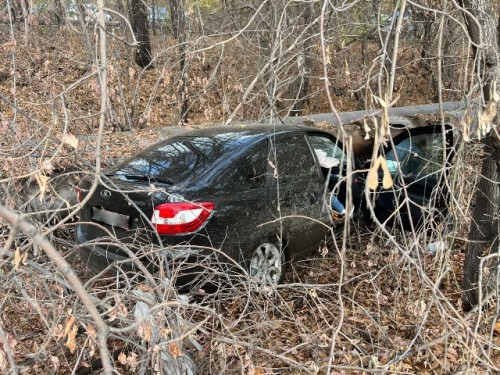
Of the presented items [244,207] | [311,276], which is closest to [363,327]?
[311,276]

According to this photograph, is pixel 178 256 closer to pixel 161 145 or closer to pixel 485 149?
pixel 161 145

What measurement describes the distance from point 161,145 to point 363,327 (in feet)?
8.50

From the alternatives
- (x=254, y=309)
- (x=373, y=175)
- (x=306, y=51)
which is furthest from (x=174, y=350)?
(x=306, y=51)

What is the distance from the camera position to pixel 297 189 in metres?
4.72

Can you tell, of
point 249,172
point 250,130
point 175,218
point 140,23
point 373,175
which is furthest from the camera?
point 140,23

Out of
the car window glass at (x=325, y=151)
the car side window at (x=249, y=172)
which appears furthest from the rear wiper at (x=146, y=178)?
the car window glass at (x=325, y=151)

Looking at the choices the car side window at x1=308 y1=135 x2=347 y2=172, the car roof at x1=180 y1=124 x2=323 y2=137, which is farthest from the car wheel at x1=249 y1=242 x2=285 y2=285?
the car side window at x1=308 y1=135 x2=347 y2=172

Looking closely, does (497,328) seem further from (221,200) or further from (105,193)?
(105,193)

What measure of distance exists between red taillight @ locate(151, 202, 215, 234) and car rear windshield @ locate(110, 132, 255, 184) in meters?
0.29

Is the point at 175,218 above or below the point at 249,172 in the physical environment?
below

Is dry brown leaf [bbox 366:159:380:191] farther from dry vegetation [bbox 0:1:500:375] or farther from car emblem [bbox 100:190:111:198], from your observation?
car emblem [bbox 100:190:111:198]

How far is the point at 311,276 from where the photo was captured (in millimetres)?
4812

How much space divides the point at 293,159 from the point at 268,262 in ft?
3.55

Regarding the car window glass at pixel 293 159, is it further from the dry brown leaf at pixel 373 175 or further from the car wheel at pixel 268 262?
the dry brown leaf at pixel 373 175
